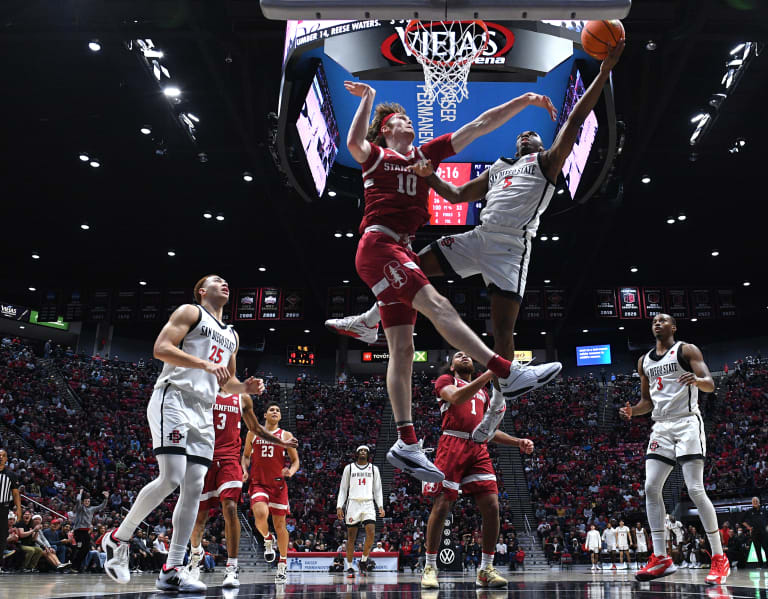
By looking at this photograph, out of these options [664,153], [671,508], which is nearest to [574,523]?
[671,508]

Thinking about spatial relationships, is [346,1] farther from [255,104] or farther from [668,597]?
[255,104]

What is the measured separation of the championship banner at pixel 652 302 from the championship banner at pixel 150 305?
20.3 meters

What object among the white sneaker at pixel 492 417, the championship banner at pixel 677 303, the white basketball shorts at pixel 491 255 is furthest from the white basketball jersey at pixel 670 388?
the championship banner at pixel 677 303

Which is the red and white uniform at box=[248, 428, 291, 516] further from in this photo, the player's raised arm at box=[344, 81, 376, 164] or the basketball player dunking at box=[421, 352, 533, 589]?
the player's raised arm at box=[344, 81, 376, 164]

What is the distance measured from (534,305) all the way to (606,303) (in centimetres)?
284

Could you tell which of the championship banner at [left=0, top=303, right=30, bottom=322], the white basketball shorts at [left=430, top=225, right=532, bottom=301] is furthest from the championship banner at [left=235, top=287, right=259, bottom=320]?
the white basketball shorts at [left=430, top=225, right=532, bottom=301]

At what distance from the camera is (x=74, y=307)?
94.7 feet

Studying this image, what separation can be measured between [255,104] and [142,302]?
48.4 feet

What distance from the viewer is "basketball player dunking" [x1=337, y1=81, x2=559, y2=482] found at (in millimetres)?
4180

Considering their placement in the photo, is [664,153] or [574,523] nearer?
[664,153]

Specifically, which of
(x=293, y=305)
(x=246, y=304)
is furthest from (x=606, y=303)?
(x=246, y=304)

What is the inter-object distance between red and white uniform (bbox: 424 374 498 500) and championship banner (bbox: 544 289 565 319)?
20337mm

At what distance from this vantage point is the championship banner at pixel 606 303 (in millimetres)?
26000

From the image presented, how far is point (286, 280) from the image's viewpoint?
30703 millimetres
